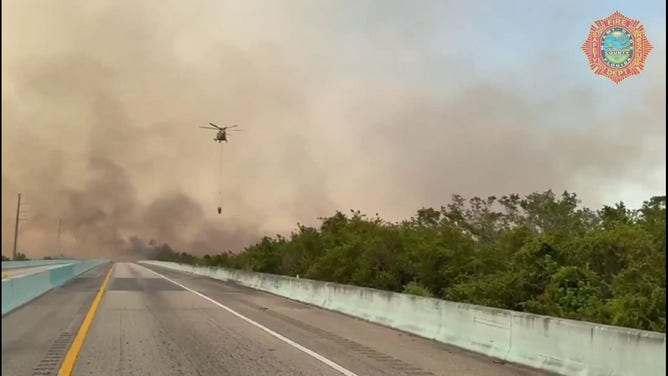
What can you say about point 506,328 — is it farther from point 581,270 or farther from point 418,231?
point 418,231

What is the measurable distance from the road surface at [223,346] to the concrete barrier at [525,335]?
43cm

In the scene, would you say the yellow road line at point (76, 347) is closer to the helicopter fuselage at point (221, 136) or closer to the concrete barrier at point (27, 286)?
the concrete barrier at point (27, 286)

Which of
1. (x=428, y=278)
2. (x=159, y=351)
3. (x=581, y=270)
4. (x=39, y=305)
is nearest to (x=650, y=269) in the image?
(x=581, y=270)

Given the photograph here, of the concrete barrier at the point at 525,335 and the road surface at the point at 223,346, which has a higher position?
the concrete barrier at the point at 525,335

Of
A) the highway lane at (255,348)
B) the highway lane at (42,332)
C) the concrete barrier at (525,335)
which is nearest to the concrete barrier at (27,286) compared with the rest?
the highway lane at (42,332)

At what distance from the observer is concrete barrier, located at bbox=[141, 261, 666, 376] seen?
8516mm

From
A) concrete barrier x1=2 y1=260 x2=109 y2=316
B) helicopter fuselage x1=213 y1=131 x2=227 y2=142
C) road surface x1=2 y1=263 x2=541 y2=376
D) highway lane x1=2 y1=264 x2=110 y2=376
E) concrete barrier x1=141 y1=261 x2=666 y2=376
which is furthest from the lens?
helicopter fuselage x1=213 y1=131 x2=227 y2=142

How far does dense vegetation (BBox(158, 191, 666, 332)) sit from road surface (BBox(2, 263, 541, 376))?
3.62m

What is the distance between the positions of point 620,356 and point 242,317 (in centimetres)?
1163

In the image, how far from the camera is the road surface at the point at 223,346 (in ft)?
32.1

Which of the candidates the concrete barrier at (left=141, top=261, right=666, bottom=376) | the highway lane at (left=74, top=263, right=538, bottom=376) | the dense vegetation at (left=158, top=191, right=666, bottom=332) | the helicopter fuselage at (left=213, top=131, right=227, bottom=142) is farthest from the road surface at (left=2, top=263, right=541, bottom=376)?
the helicopter fuselage at (left=213, top=131, right=227, bottom=142)

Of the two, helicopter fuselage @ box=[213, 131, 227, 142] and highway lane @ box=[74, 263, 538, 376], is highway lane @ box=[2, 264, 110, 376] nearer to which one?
highway lane @ box=[74, 263, 538, 376]

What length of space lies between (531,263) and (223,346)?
10.3 m

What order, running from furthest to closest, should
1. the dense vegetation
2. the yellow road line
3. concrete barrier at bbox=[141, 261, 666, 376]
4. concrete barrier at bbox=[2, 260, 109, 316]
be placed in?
concrete barrier at bbox=[2, 260, 109, 316]
the dense vegetation
the yellow road line
concrete barrier at bbox=[141, 261, 666, 376]
